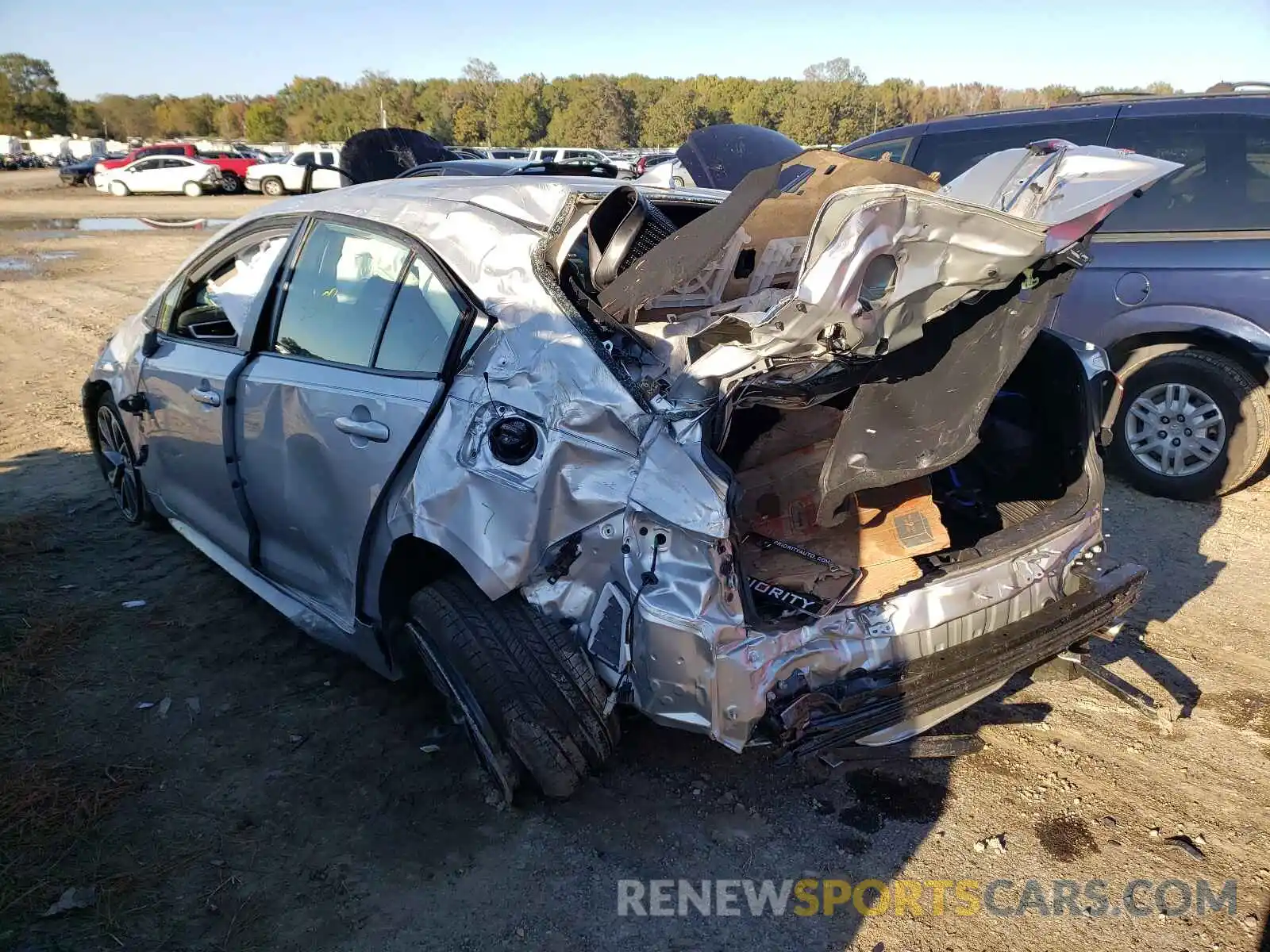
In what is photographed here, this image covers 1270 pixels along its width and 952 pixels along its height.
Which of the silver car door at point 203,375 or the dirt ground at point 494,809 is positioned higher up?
the silver car door at point 203,375

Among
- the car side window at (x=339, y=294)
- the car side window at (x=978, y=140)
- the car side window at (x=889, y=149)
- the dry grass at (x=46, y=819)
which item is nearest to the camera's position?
the dry grass at (x=46, y=819)

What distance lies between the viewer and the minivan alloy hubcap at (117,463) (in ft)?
15.0

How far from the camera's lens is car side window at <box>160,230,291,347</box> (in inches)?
139

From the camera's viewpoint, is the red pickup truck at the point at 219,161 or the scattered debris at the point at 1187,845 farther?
the red pickup truck at the point at 219,161

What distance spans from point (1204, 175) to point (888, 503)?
355 cm

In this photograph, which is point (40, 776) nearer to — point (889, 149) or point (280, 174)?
point (889, 149)

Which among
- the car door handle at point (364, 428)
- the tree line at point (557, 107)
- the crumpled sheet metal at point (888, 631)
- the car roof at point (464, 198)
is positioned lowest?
the crumpled sheet metal at point (888, 631)

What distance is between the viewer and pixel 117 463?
475 centimetres

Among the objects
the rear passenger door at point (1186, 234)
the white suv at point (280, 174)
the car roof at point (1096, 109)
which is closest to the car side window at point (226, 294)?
the rear passenger door at point (1186, 234)

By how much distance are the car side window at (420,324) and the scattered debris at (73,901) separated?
1694 mm

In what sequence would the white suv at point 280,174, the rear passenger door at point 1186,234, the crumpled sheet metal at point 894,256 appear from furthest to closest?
the white suv at point 280,174, the rear passenger door at point 1186,234, the crumpled sheet metal at point 894,256

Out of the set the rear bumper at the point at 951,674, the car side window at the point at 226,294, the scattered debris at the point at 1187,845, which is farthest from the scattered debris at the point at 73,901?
the scattered debris at the point at 1187,845

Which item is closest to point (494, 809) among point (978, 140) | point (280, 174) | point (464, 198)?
point (464, 198)

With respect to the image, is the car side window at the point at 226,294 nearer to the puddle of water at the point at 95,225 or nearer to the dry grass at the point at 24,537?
the dry grass at the point at 24,537
